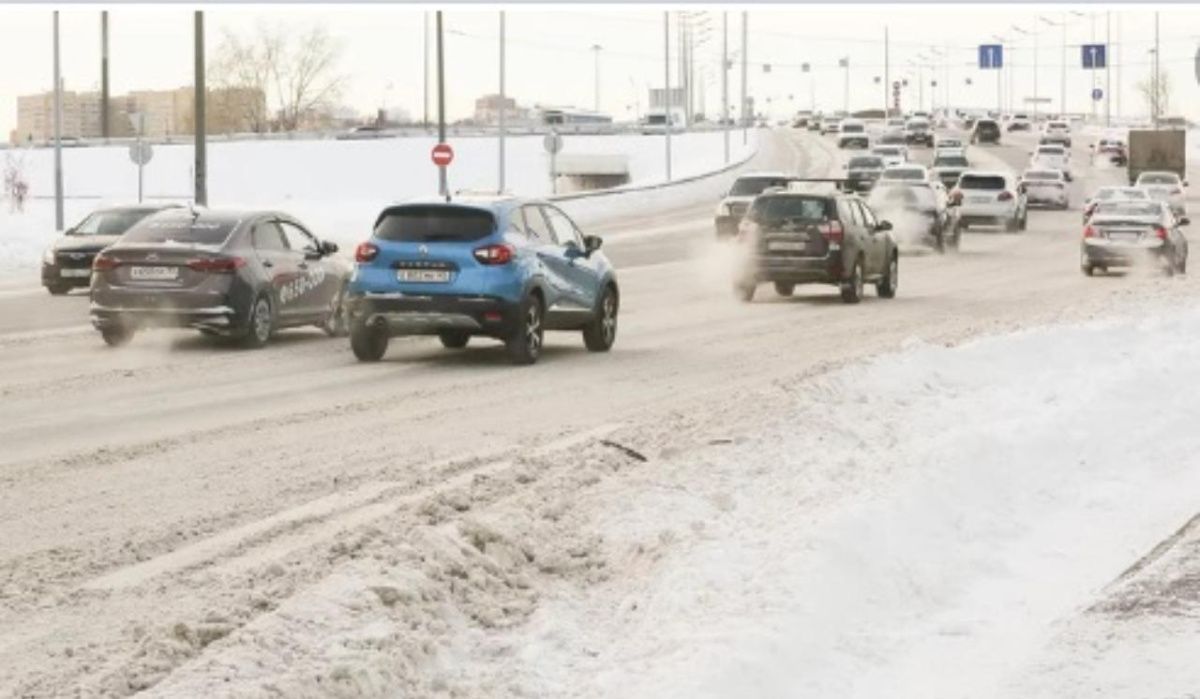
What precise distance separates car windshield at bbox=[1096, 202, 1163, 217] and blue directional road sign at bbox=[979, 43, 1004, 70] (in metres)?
108

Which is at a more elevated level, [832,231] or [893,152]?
[893,152]

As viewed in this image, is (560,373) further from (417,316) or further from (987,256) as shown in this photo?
(987,256)

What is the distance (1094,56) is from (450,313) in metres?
125

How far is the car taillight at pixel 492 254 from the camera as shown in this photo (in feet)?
62.1

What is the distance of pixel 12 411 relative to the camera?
50.7ft

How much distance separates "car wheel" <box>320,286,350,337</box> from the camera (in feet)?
73.6

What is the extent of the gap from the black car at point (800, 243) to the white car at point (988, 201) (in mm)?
24226

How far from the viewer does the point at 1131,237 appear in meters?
36.2

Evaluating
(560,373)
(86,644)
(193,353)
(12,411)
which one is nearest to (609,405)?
(560,373)

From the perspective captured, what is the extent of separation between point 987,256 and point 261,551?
3496cm

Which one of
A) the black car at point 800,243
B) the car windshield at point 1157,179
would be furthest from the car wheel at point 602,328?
the car windshield at point 1157,179

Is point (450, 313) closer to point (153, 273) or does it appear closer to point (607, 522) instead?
point (153, 273)

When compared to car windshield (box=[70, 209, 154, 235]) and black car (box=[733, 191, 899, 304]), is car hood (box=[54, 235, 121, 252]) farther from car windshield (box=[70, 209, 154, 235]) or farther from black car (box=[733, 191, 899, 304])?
black car (box=[733, 191, 899, 304])

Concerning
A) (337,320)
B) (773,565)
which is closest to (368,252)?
(337,320)
